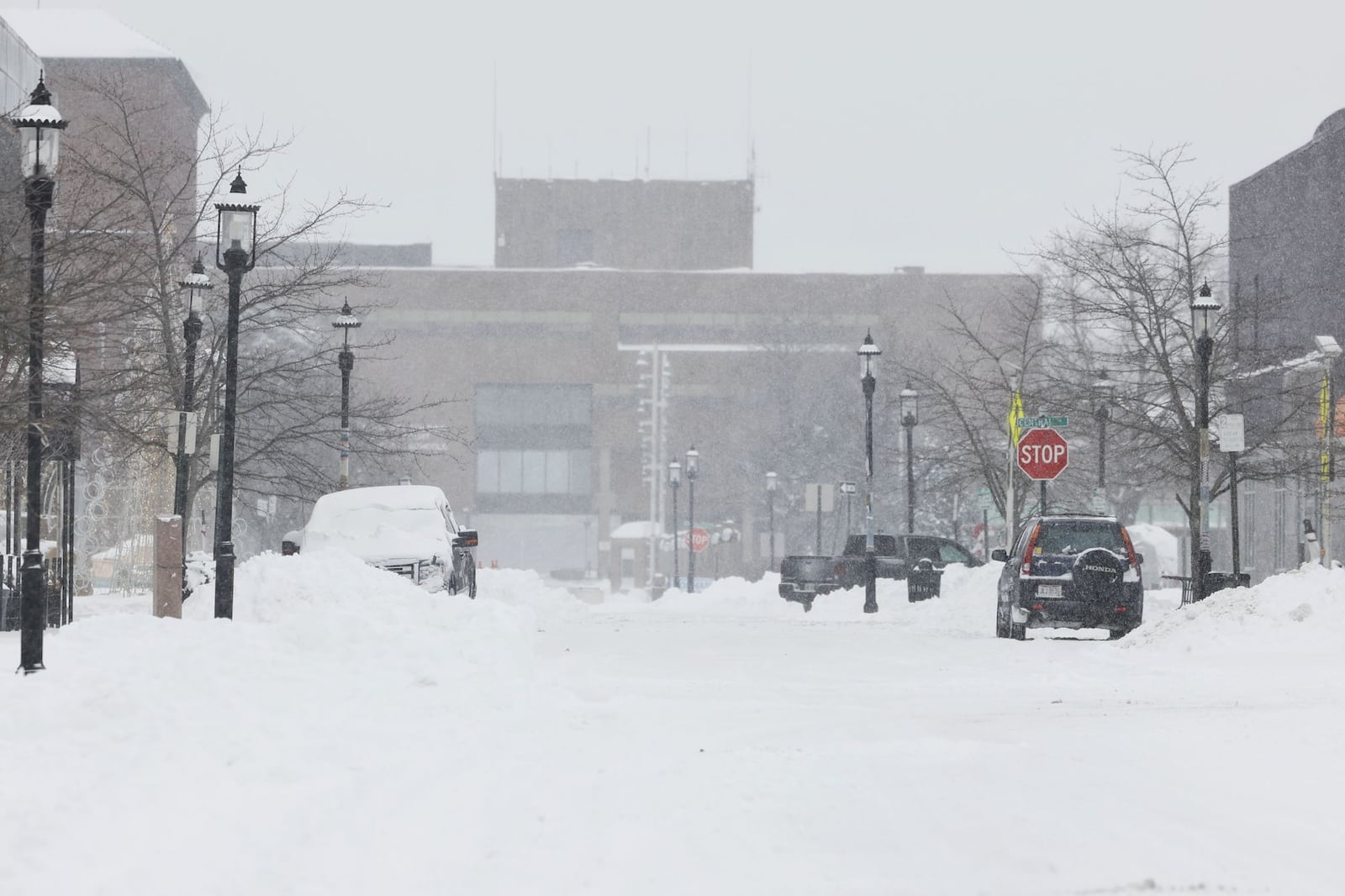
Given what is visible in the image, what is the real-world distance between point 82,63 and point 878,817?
9065cm

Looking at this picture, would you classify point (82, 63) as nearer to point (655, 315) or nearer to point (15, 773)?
point (655, 315)

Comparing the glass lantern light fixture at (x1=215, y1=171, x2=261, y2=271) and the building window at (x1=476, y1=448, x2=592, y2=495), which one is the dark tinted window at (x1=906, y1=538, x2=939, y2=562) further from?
the building window at (x1=476, y1=448, x2=592, y2=495)

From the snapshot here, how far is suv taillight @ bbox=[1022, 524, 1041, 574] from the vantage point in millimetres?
23219

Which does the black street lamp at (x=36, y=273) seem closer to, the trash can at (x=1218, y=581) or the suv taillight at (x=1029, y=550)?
the suv taillight at (x=1029, y=550)

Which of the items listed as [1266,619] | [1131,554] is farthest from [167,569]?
[1131,554]

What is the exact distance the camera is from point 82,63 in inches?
3563

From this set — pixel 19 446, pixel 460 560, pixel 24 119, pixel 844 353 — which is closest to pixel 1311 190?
pixel 460 560

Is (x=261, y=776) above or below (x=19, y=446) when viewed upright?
below

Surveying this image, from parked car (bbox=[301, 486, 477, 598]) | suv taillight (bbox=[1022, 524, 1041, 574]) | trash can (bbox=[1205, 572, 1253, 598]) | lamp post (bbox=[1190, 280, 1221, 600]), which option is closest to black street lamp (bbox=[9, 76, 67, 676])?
parked car (bbox=[301, 486, 477, 598])

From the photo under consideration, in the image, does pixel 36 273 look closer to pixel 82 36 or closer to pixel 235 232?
pixel 235 232

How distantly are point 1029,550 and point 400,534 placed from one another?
9044mm

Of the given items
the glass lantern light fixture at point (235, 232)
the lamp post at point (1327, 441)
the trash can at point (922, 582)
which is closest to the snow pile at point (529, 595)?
the trash can at point (922, 582)

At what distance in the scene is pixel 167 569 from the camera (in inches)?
738

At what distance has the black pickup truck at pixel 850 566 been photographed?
125 ft
